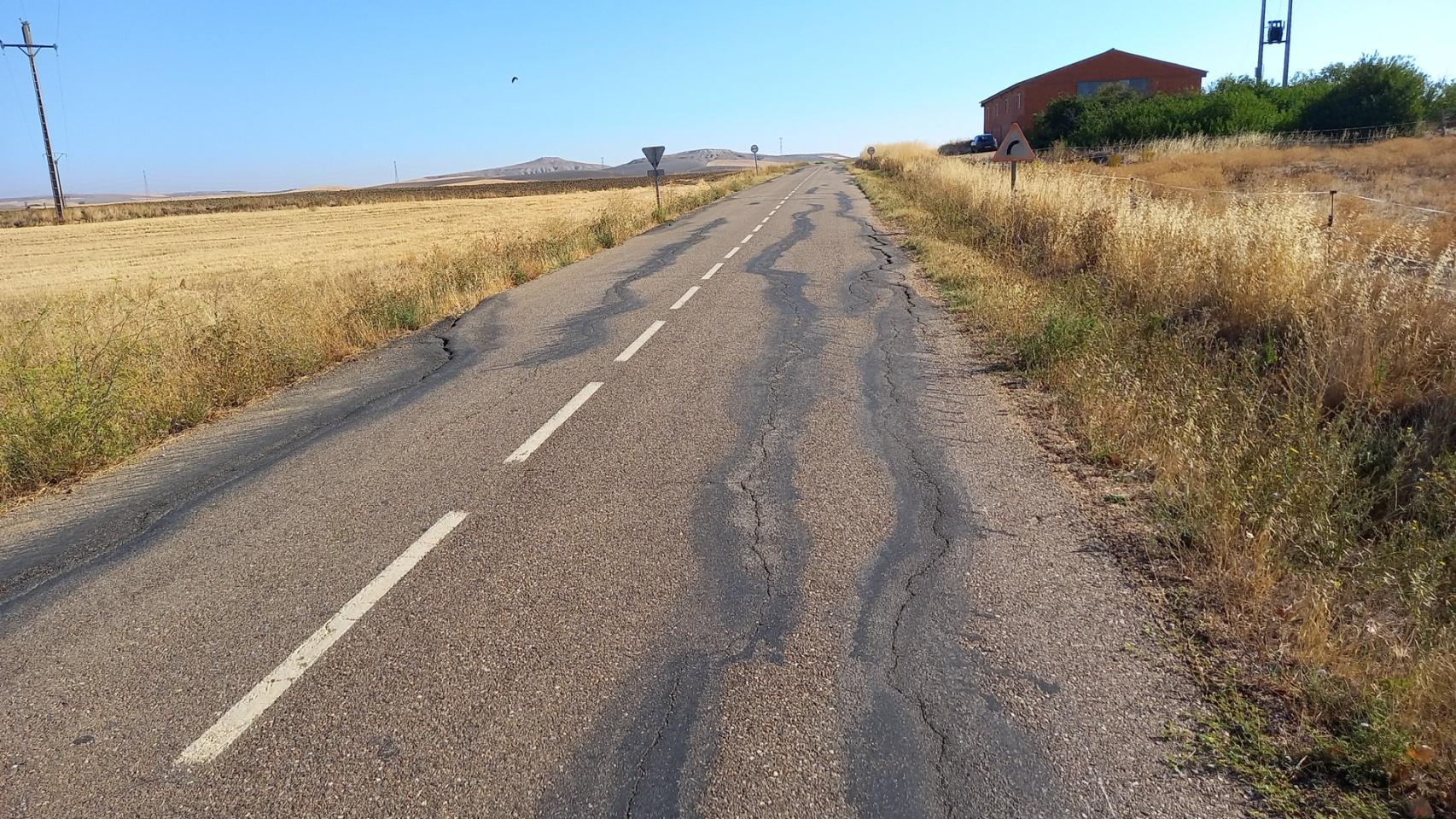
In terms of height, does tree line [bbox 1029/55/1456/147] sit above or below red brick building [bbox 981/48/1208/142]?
below

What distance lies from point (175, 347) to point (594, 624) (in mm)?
7650

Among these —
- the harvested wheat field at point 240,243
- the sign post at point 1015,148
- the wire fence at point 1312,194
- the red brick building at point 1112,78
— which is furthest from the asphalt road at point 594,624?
the red brick building at point 1112,78

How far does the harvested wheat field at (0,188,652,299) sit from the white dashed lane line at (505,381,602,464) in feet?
35.3

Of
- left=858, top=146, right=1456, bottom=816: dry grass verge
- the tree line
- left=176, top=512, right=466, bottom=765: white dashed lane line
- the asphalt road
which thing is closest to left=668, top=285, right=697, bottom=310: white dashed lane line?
left=858, top=146, right=1456, bottom=816: dry grass verge

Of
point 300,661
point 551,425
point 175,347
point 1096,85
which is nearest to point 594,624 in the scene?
point 300,661

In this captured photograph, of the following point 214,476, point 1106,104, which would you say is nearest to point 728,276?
point 214,476

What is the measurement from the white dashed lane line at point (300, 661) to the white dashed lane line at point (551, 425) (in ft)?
3.99

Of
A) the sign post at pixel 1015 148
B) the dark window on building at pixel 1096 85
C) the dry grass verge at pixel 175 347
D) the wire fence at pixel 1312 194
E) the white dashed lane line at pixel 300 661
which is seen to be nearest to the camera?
the white dashed lane line at pixel 300 661

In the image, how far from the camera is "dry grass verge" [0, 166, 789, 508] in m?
6.43

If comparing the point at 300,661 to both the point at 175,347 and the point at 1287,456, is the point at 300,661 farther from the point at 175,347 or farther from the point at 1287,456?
the point at 175,347

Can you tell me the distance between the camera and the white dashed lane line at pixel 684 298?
11.4 metres

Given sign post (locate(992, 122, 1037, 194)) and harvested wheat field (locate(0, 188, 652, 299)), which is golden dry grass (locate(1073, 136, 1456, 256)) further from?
harvested wheat field (locate(0, 188, 652, 299))

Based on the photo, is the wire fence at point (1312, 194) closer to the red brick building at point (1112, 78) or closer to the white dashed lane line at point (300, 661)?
the white dashed lane line at point (300, 661)

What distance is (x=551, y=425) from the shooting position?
21.1 feet
